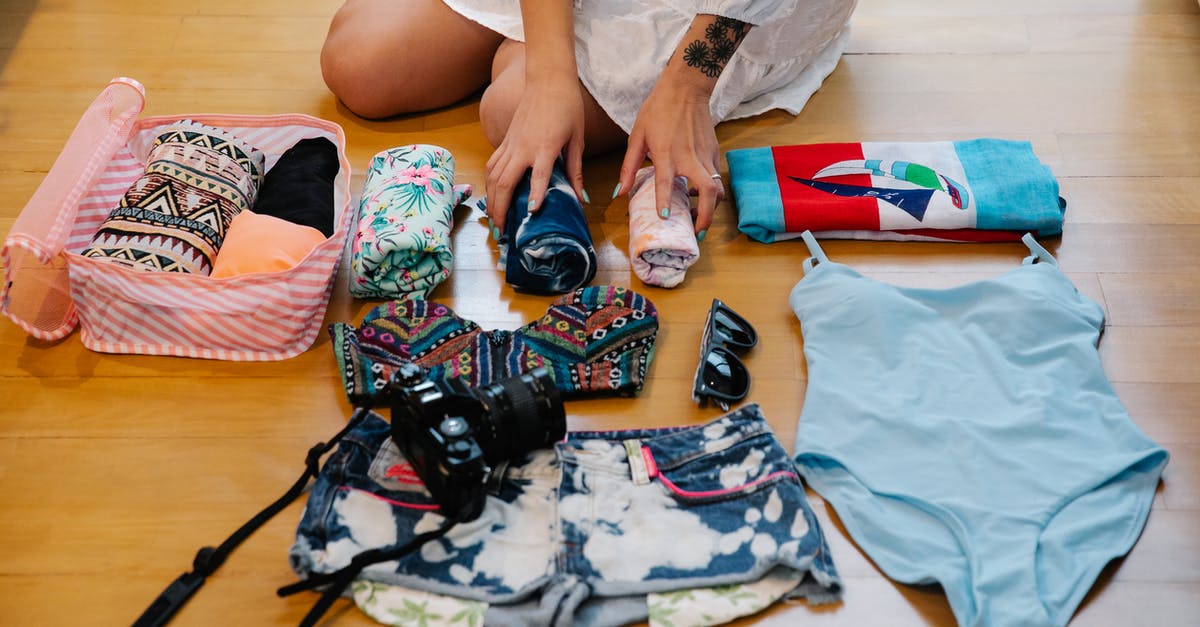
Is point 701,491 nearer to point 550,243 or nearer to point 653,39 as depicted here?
point 550,243

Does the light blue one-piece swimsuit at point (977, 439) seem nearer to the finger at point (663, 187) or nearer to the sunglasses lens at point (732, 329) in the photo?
the sunglasses lens at point (732, 329)

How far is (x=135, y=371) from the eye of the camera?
1.27 metres

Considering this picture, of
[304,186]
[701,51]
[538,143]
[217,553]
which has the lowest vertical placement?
[217,553]

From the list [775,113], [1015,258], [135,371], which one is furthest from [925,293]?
[135,371]

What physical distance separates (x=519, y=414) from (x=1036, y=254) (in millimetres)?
781

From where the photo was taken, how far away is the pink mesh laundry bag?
1225 mm

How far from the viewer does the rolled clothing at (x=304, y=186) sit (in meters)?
1.38

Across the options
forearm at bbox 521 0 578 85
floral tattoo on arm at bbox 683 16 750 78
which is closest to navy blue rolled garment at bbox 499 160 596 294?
forearm at bbox 521 0 578 85

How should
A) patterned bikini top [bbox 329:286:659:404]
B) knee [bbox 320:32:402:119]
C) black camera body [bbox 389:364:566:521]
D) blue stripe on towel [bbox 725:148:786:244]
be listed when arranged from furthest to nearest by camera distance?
knee [bbox 320:32:402:119] → blue stripe on towel [bbox 725:148:786:244] → patterned bikini top [bbox 329:286:659:404] → black camera body [bbox 389:364:566:521]

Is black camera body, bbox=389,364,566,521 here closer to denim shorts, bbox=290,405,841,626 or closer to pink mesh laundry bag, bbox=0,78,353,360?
denim shorts, bbox=290,405,841,626

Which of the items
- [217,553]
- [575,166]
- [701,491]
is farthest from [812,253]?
[217,553]

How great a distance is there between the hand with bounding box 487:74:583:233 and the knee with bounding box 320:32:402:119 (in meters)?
0.30

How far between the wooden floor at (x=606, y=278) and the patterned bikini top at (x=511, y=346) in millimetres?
42

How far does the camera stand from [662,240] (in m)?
1.32
